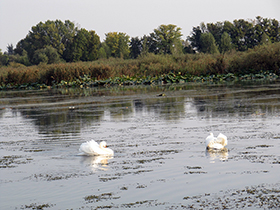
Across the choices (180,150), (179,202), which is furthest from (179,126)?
(179,202)

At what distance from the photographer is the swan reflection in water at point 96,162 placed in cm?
772

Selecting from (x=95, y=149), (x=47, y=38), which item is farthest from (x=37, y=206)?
(x=47, y=38)

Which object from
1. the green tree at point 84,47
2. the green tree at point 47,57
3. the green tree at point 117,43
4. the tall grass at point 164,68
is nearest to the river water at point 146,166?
the tall grass at point 164,68

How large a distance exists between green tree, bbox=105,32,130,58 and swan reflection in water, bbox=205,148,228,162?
95.2m

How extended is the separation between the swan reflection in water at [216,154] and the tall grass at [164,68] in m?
32.6

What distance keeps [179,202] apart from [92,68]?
1572 inches

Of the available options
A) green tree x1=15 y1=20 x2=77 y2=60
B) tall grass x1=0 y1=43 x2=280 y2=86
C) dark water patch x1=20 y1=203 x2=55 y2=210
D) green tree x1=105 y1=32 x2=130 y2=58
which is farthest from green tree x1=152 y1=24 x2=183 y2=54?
dark water patch x1=20 y1=203 x2=55 y2=210

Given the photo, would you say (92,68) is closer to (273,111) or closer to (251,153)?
(273,111)

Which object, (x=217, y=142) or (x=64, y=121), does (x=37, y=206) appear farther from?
(x=64, y=121)

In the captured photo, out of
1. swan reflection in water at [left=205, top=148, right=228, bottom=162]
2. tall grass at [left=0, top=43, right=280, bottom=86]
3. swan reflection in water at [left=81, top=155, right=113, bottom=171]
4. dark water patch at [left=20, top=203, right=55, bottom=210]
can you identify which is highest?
tall grass at [left=0, top=43, right=280, bottom=86]

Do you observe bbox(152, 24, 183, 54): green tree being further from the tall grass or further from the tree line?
the tall grass

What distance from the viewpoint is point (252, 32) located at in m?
91.6

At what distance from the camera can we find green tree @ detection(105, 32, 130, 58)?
109188mm

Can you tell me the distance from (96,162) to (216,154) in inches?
89.0
